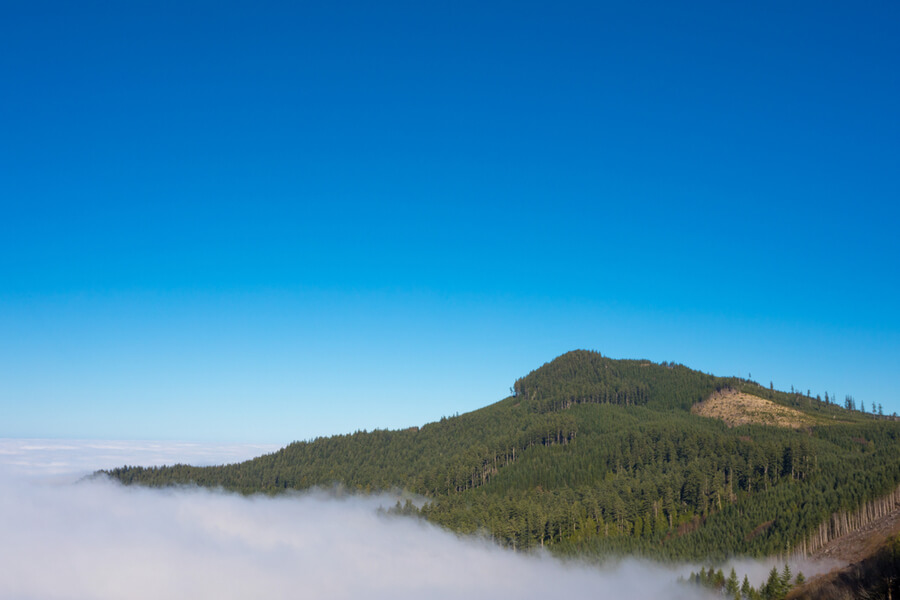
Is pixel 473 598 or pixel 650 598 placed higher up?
pixel 650 598

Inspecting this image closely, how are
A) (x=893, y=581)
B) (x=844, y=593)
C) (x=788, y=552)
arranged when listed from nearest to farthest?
(x=893, y=581) < (x=844, y=593) < (x=788, y=552)

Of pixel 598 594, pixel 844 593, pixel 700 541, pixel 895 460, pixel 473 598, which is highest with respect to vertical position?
pixel 895 460

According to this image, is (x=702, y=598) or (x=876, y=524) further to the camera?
(x=876, y=524)

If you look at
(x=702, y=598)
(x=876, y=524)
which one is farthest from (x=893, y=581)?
(x=876, y=524)

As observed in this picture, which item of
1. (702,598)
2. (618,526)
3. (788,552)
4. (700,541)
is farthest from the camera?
(618,526)

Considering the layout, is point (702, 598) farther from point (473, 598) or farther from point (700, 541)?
point (473, 598)

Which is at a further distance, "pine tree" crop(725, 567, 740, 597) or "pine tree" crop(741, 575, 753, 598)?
"pine tree" crop(725, 567, 740, 597)

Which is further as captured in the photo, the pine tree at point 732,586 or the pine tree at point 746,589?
the pine tree at point 732,586

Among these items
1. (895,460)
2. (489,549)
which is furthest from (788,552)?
(489,549)

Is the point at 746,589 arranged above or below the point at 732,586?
above

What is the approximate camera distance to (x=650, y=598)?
143 metres

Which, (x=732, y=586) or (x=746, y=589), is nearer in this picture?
(x=746, y=589)

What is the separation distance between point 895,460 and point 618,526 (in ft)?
317

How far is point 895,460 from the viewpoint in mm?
183875
